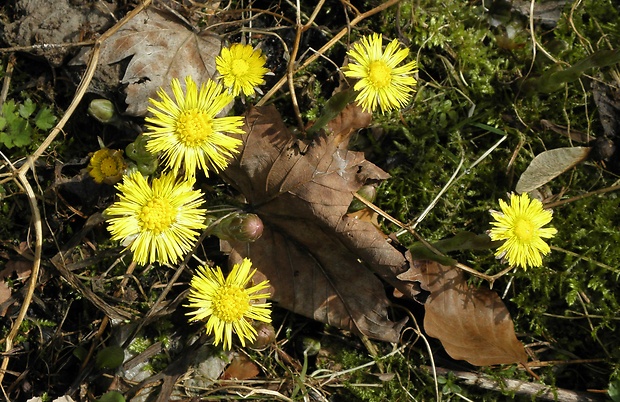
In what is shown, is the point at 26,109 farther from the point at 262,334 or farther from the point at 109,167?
the point at 262,334

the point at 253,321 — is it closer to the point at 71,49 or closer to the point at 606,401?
the point at 71,49

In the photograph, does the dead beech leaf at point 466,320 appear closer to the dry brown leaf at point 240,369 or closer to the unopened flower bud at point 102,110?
the dry brown leaf at point 240,369

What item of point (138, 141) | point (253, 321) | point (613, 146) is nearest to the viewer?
point (138, 141)

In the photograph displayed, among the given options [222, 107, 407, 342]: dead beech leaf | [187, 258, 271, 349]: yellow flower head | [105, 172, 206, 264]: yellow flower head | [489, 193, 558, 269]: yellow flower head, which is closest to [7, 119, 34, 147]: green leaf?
[105, 172, 206, 264]: yellow flower head

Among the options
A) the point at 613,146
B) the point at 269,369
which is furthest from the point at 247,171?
the point at 613,146

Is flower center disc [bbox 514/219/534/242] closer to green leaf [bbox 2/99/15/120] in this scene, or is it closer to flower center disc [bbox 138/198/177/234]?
flower center disc [bbox 138/198/177/234]
